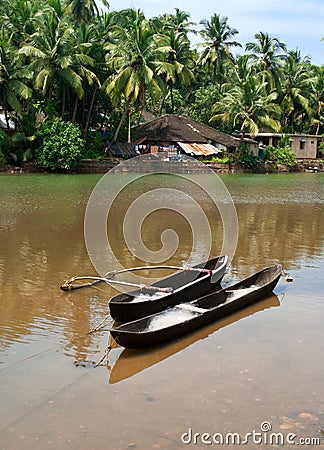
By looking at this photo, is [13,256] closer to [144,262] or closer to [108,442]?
[144,262]

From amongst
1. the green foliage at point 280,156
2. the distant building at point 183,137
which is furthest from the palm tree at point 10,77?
the green foliage at point 280,156

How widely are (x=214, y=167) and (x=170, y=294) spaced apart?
31668mm

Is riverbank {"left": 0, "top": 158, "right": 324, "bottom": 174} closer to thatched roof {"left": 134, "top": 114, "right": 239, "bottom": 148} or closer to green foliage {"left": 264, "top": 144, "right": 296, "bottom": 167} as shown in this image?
green foliage {"left": 264, "top": 144, "right": 296, "bottom": 167}

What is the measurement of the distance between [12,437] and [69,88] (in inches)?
1251

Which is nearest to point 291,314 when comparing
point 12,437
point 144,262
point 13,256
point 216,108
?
point 144,262

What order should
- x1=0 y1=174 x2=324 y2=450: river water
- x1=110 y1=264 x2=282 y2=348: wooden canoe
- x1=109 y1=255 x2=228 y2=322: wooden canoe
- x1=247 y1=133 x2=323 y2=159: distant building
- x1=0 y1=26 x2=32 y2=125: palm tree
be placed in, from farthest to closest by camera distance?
x1=247 y1=133 x2=323 y2=159: distant building, x1=0 y1=26 x2=32 y2=125: palm tree, x1=109 y1=255 x2=228 y2=322: wooden canoe, x1=110 y1=264 x2=282 y2=348: wooden canoe, x1=0 y1=174 x2=324 y2=450: river water

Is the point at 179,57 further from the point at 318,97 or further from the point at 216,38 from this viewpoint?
the point at 318,97

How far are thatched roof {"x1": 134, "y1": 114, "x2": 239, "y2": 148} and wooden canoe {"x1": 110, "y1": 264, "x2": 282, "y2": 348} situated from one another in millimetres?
31716

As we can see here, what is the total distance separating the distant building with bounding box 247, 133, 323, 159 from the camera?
153ft

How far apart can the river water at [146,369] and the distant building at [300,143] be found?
37291 mm

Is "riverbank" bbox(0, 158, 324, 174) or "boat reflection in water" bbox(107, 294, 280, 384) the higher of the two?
"riverbank" bbox(0, 158, 324, 174)

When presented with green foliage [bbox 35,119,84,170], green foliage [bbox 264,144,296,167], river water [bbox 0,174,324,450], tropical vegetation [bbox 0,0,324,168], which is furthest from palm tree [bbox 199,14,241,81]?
river water [bbox 0,174,324,450]

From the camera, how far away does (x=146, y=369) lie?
18.4ft
